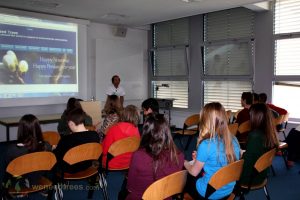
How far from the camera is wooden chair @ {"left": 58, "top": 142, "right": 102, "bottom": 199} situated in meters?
2.55

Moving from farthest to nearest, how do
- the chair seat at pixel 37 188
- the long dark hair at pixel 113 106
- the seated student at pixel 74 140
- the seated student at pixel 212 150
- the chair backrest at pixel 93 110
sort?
the chair backrest at pixel 93 110 < the long dark hair at pixel 113 106 < the seated student at pixel 74 140 < the chair seat at pixel 37 188 < the seated student at pixel 212 150

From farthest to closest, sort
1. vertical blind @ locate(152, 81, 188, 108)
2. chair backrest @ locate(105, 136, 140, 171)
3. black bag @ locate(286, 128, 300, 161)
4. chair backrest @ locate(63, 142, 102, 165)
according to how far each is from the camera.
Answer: vertical blind @ locate(152, 81, 188, 108) → black bag @ locate(286, 128, 300, 161) → chair backrest @ locate(105, 136, 140, 171) → chair backrest @ locate(63, 142, 102, 165)

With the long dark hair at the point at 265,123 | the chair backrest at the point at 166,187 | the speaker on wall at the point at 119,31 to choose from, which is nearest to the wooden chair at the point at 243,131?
the long dark hair at the point at 265,123

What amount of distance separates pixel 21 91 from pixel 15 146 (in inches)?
146

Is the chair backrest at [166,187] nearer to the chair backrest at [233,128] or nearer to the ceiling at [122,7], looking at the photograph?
the chair backrest at [233,128]

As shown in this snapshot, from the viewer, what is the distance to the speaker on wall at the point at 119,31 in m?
7.68

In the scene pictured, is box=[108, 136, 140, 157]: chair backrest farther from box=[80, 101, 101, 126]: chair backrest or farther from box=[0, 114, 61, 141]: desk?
box=[0, 114, 61, 141]: desk

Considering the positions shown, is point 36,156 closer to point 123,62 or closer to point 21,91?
point 21,91

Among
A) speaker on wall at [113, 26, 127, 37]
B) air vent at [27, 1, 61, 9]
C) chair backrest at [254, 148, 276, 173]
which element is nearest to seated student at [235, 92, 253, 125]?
chair backrest at [254, 148, 276, 173]

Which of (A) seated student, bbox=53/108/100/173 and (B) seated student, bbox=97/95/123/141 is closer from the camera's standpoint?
(A) seated student, bbox=53/108/100/173

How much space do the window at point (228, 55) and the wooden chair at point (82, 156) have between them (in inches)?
181

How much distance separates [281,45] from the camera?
5.89 meters

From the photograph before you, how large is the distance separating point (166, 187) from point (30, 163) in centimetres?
118

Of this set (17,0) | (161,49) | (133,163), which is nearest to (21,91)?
(17,0)
